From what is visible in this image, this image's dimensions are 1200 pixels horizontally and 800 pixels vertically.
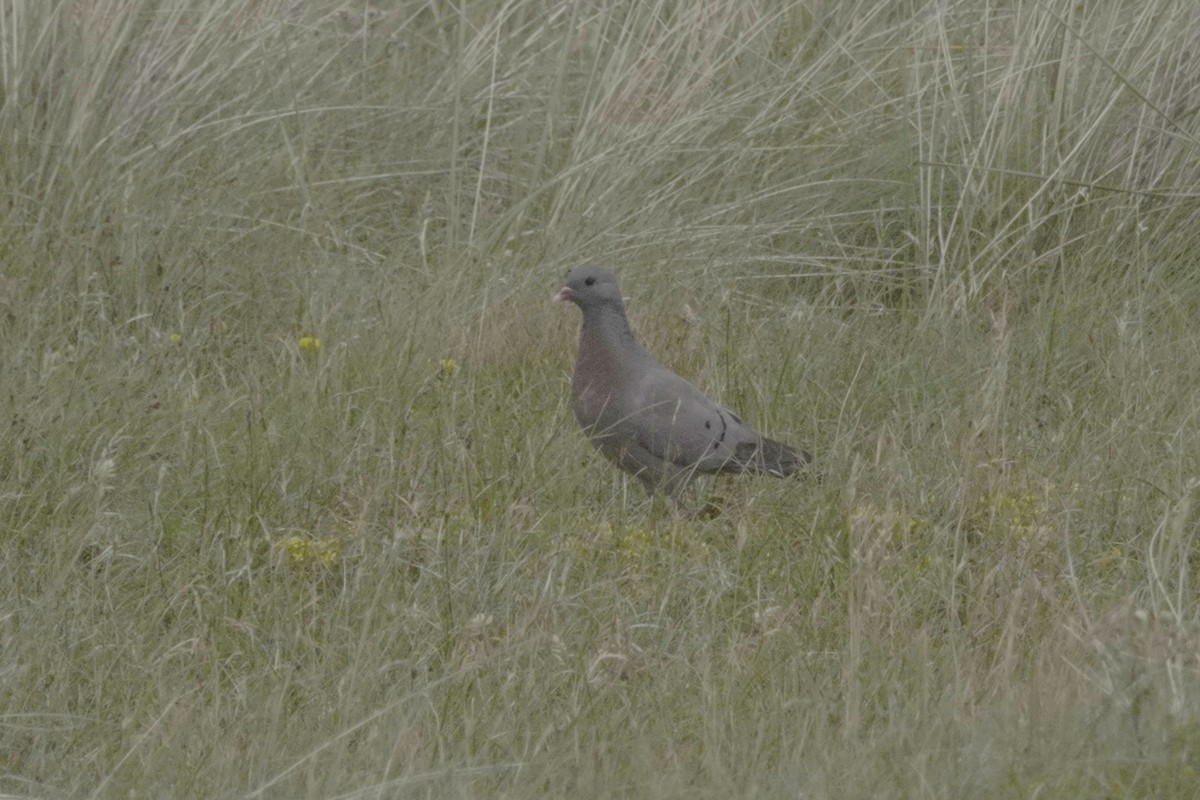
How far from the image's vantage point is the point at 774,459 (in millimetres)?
4434

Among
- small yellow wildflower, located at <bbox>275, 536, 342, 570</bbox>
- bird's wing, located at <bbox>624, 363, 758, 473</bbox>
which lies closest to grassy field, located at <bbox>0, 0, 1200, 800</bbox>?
small yellow wildflower, located at <bbox>275, 536, 342, 570</bbox>

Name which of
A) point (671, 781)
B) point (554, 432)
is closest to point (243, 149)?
point (554, 432)

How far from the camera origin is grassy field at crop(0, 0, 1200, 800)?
304 cm

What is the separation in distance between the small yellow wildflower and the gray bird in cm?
83

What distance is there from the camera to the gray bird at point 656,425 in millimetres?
4496

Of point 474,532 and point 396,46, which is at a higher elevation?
point 396,46

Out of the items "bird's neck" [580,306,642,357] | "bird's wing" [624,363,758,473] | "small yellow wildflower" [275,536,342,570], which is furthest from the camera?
"bird's neck" [580,306,642,357]

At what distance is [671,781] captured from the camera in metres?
2.79

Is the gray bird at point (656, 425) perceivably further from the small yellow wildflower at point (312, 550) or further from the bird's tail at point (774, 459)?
the small yellow wildflower at point (312, 550)

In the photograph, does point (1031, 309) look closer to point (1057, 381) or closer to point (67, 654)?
point (1057, 381)

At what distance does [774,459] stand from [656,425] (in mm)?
287

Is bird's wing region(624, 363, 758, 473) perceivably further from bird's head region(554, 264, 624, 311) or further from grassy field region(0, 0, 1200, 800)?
bird's head region(554, 264, 624, 311)

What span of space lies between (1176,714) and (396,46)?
4822 millimetres

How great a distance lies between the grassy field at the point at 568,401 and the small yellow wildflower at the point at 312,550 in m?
0.01
